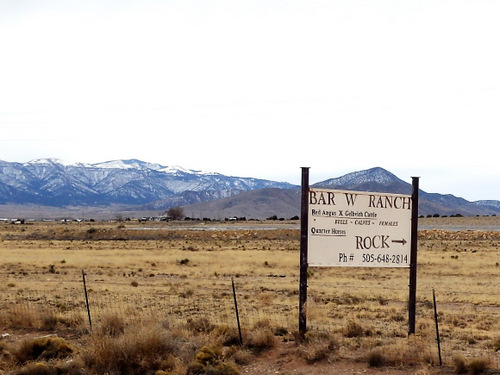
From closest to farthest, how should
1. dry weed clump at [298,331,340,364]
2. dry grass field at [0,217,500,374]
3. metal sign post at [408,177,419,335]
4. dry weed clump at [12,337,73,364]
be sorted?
1. dry grass field at [0,217,500,374]
2. dry weed clump at [298,331,340,364]
3. dry weed clump at [12,337,73,364]
4. metal sign post at [408,177,419,335]

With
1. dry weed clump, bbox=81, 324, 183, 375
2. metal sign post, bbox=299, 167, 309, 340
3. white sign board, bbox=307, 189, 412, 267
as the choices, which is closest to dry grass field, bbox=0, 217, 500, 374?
dry weed clump, bbox=81, 324, 183, 375

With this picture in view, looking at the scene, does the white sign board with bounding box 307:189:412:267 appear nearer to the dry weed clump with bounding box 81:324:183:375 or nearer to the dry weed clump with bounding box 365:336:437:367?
the dry weed clump with bounding box 365:336:437:367

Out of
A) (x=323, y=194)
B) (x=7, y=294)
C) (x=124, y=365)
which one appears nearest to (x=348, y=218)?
(x=323, y=194)

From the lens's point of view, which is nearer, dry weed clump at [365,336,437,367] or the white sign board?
dry weed clump at [365,336,437,367]

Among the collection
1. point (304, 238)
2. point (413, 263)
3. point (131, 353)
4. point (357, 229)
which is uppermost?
point (357, 229)

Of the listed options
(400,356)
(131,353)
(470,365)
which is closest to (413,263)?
(400,356)

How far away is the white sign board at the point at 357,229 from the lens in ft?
38.4

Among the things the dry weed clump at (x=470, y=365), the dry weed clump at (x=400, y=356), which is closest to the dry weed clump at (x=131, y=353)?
the dry weed clump at (x=400, y=356)

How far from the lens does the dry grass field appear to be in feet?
34.0

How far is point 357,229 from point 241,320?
476 centimetres

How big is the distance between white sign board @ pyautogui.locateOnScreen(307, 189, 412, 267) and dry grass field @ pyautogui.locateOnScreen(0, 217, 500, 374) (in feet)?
5.08

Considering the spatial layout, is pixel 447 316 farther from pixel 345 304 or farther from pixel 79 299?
pixel 79 299

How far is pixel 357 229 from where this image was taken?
39.1 ft

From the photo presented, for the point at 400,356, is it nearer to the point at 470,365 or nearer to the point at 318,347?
the point at 470,365
